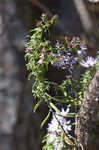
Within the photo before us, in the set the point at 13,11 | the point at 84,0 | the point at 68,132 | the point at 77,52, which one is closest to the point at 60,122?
the point at 68,132

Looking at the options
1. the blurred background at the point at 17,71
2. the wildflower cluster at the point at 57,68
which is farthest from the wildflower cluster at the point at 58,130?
the blurred background at the point at 17,71

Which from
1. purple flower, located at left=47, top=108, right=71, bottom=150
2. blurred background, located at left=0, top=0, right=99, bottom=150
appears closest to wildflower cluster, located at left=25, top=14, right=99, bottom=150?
purple flower, located at left=47, top=108, right=71, bottom=150

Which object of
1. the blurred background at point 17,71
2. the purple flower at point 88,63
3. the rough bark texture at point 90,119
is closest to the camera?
the rough bark texture at point 90,119

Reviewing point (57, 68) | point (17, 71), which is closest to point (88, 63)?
point (57, 68)

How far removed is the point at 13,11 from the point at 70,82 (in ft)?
5.84

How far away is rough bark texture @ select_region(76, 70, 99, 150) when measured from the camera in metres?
0.48

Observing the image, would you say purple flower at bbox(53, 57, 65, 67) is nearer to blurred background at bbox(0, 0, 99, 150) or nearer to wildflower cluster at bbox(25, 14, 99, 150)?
wildflower cluster at bbox(25, 14, 99, 150)

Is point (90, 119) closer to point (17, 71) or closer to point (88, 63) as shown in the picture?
point (88, 63)

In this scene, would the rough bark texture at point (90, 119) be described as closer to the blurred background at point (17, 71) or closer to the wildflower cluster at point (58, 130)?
the wildflower cluster at point (58, 130)

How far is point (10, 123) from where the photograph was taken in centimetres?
224

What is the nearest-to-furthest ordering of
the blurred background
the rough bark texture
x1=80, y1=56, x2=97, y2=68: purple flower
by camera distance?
1. the rough bark texture
2. x1=80, y1=56, x2=97, y2=68: purple flower
3. the blurred background

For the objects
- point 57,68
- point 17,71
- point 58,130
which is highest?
point 17,71

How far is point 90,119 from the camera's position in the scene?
49 centimetres

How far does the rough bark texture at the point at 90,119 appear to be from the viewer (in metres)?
0.48
